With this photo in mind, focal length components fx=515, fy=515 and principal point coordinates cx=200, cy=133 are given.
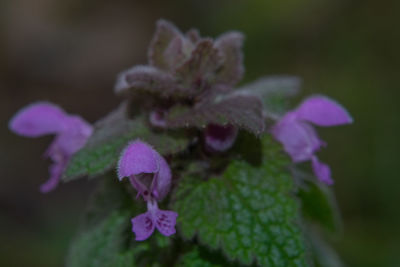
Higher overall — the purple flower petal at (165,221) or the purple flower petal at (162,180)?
the purple flower petal at (162,180)

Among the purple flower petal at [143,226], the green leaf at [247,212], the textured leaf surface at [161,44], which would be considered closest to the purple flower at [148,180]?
the purple flower petal at [143,226]

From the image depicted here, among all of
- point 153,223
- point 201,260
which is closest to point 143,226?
point 153,223

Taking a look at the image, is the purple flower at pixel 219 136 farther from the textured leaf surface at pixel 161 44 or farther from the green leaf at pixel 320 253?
the green leaf at pixel 320 253

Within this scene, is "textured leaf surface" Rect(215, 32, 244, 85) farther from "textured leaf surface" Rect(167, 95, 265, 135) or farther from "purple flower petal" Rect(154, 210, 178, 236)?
"purple flower petal" Rect(154, 210, 178, 236)

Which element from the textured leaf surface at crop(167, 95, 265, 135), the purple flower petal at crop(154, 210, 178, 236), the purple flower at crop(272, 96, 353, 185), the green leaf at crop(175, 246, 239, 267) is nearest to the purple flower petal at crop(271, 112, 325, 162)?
the purple flower at crop(272, 96, 353, 185)

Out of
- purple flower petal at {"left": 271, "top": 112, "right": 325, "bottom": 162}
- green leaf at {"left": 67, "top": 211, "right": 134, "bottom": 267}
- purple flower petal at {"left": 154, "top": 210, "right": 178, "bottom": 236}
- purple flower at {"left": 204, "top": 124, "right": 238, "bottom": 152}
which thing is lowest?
green leaf at {"left": 67, "top": 211, "right": 134, "bottom": 267}
